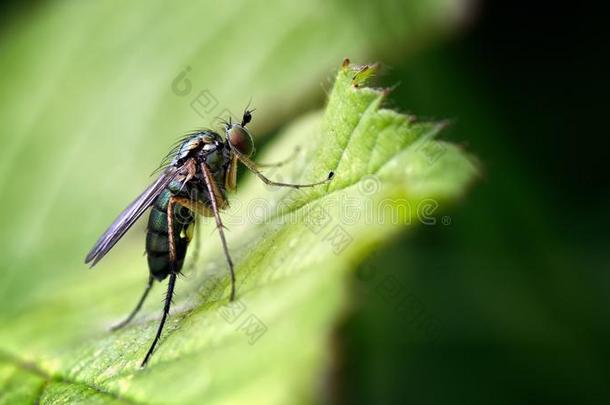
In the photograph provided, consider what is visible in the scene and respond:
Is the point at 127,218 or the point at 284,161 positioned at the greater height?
the point at 127,218

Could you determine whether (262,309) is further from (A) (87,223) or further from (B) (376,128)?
Answer: (A) (87,223)

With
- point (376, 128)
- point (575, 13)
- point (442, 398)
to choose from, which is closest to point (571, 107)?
point (575, 13)

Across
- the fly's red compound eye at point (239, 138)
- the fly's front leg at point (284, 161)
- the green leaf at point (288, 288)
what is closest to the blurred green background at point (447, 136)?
the fly's front leg at point (284, 161)

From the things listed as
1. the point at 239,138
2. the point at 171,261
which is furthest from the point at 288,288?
the point at 239,138

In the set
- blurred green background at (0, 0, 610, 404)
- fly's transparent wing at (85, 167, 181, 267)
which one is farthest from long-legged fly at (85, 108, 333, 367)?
blurred green background at (0, 0, 610, 404)

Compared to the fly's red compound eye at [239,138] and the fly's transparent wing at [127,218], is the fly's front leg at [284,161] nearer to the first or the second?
the fly's red compound eye at [239,138]

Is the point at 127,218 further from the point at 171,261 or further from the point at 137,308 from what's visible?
the point at 137,308

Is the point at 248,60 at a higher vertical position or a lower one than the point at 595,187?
higher
